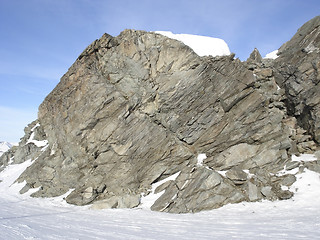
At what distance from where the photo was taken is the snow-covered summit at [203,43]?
25.3 metres

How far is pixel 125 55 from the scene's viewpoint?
2308 centimetres

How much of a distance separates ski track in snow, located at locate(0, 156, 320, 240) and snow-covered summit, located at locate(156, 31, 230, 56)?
52.6 ft

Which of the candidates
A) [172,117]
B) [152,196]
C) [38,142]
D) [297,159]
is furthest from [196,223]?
[38,142]

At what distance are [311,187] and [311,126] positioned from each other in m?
6.87

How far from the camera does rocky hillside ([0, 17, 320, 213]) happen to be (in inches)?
796

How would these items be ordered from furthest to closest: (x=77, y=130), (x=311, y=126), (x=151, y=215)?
(x=77, y=130) < (x=311, y=126) < (x=151, y=215)

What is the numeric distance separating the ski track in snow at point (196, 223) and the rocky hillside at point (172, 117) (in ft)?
8.92

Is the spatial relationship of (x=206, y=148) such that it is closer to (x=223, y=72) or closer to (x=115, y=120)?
(x=223, y=72)

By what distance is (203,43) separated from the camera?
27750 mm

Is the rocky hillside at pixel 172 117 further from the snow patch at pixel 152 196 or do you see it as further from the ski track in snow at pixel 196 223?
the ski track in snow at pixel 196 223

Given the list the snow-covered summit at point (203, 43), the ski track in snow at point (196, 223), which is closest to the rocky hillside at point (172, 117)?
the ski track in snow at point (196, 223)

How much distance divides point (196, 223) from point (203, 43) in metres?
22.2

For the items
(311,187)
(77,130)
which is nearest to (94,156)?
(77,130)

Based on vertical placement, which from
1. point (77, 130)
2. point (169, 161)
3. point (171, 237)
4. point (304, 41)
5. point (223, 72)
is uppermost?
point (304, 41)
